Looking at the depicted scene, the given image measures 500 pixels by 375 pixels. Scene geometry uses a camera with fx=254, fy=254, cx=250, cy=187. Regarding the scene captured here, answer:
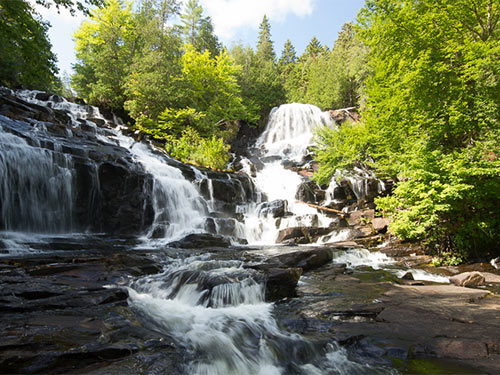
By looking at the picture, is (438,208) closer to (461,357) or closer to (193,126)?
(461,357)

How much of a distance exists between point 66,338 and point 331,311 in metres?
3.82

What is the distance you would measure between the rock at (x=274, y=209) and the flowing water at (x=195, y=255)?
13 centimetres

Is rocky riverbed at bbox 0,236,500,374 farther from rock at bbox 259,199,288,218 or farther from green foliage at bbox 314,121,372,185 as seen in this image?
rock at bbox 259,199,288,218

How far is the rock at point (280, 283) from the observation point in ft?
16.9

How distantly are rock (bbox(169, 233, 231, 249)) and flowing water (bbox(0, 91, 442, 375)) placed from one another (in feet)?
2.63

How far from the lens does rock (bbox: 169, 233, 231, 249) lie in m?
9.00

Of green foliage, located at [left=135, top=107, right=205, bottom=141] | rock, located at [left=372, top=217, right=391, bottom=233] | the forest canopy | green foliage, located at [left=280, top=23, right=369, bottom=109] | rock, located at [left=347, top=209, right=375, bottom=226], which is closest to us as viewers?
the forest canopy

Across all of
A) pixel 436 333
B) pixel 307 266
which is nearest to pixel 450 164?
pixel 307 266

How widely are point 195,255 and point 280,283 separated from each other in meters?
3.31

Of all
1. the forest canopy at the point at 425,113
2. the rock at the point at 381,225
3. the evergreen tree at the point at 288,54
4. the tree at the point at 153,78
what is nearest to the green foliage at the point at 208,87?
the tree at the point at 153,78

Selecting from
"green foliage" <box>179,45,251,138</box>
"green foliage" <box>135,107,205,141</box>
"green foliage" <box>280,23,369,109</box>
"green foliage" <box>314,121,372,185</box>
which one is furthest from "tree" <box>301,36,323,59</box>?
"green foliage" <box>314,121,372,185</box>

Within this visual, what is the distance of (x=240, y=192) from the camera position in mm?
15656

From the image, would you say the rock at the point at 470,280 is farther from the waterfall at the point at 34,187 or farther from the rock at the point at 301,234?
the waterfall at the point at 34,187

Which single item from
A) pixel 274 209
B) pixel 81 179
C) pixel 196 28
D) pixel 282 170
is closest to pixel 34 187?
pixel 81 179
